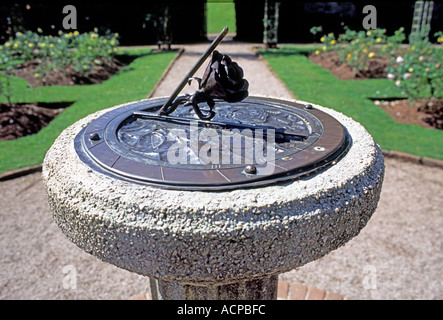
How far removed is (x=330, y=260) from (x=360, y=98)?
4.87 metres

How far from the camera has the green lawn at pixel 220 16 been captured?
21922 mm

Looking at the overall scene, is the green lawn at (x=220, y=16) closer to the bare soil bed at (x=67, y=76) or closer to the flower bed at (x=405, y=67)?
the flower bed at (x=405, y=67)

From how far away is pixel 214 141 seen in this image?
2086mm

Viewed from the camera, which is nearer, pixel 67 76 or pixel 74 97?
pixel 74 97

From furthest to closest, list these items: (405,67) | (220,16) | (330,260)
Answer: (220,16), (405,67), (330,260)

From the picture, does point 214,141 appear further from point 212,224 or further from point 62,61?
point 62,61

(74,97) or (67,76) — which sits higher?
(67,76)

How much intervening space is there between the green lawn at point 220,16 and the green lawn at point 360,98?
35.8 ft

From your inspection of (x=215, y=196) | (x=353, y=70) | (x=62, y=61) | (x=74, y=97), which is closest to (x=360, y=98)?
(x=353, y=70)

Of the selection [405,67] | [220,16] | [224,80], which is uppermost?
[224,80]

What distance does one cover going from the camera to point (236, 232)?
150 centimetres

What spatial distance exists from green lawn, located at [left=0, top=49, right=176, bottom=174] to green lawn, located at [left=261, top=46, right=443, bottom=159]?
3.20 m
